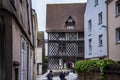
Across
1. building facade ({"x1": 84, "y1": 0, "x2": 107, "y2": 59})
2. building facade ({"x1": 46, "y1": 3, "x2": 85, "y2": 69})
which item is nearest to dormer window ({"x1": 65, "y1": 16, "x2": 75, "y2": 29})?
building facade ({"x1": 46, "y1": 3, "x2": 85, "y2": 69})

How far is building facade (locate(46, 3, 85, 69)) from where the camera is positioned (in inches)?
2205

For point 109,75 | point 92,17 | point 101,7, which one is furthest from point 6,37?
point 92,17

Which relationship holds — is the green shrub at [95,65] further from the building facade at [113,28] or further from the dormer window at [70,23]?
the dormer window at [70,23]

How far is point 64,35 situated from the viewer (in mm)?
57812

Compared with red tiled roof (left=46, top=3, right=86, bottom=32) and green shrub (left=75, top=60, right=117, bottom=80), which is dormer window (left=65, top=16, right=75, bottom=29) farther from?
green shrub (left=75, top=60, right=117, bottom=80)

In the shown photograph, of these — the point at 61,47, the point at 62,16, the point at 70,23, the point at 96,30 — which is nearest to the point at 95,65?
the point at 96,30

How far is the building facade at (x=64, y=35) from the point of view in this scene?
56.0m

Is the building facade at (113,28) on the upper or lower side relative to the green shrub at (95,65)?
upper

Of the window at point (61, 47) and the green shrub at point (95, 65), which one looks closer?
the green shrub at point (95, 65)

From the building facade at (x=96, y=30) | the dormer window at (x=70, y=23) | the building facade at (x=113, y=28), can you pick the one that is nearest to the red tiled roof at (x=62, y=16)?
the dormer window at (x=70, y=23)

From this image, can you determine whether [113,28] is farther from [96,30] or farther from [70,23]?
[70,23]

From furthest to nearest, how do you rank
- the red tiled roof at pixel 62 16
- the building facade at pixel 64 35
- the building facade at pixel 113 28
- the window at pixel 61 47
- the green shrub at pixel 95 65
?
1. the red tiled roof at pixel 62 16
2. the window at pixel 61 47
3. the building facade at pixel 64 35
4. the building facade at pixel 113 28
5. the green shrub at pixel 95 65

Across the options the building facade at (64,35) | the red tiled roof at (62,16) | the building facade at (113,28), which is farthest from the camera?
the red tiled roof at (62,16)

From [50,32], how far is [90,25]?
46.0ft
